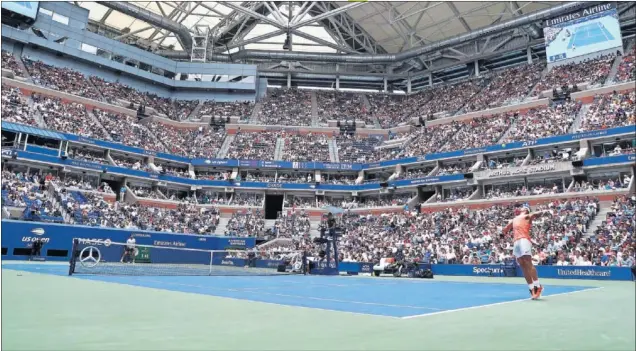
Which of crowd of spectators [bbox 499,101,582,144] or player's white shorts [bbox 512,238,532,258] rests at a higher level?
crowd of spectators [bbox 499,101,582,144]

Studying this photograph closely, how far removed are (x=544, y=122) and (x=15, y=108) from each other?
174 feet

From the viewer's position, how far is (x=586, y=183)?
3772cm

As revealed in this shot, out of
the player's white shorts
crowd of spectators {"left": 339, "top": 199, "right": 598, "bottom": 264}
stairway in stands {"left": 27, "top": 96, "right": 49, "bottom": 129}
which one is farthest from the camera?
stairway in stands {"left": 27, "top": 96, "right": 49, "bottom": 129}

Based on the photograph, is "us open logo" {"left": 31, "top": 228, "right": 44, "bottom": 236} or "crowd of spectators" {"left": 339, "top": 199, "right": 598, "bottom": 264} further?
"us open logo" {"left": 31, "top": 228, "right": 44, "bottom": 236}

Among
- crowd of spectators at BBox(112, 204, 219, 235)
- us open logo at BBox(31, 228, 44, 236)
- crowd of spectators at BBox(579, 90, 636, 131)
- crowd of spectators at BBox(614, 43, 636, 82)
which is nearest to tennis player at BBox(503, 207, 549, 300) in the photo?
crowd of spectators at BBox(579, 90, 636, 131)

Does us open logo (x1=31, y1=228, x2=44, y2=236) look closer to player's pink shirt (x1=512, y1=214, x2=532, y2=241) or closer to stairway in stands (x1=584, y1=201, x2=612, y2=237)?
player's pink shirt (x1=512, y1=214, x2=532, y2=241)

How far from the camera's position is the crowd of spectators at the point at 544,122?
43156 millimetres

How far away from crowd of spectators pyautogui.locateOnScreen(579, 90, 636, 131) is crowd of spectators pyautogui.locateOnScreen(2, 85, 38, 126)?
173 feet

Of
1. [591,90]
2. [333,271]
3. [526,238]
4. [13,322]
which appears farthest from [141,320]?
[591,90]

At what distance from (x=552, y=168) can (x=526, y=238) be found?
35.4 metres

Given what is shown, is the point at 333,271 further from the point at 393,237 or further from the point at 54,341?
the point at 54,341

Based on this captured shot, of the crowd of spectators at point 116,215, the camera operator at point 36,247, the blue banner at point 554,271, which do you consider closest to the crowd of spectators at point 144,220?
the crowd of spectators at point 116,215

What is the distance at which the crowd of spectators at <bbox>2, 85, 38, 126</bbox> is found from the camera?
44.8 meters

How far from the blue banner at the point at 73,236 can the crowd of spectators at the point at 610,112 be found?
3600 cm
